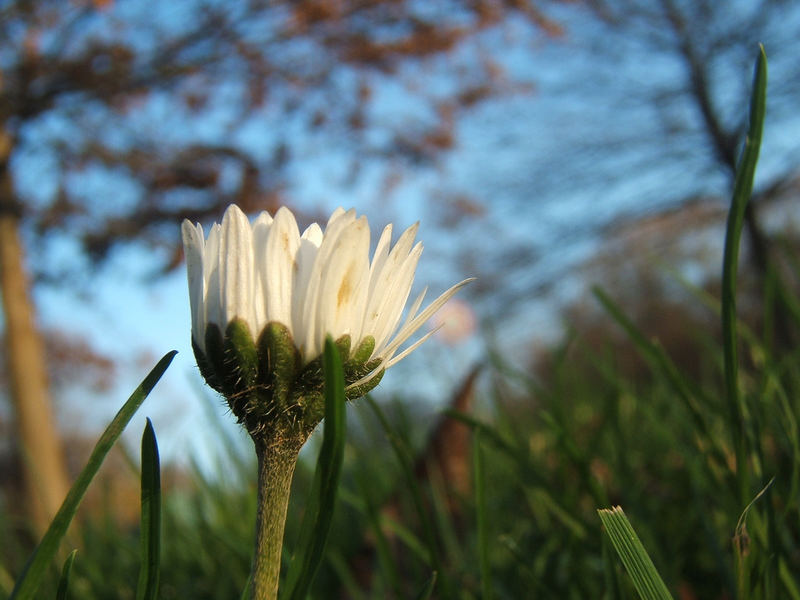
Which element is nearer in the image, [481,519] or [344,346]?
[344,346]

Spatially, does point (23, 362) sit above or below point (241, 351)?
above

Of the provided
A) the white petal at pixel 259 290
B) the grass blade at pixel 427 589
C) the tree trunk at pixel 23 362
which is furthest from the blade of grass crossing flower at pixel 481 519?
the tree trunk at pixel 23 362

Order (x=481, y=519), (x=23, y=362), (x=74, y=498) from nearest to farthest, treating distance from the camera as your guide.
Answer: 1. (x=74, y=498)
2. (x=481, y=519)
3. (x=23, y=362)

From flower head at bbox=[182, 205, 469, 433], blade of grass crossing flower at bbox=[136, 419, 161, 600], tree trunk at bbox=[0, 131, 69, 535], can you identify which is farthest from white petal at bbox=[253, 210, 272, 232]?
tree trunk at bbox=[0, 131, 69, 535]

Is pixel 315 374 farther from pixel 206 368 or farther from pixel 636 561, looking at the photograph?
pixel 636 561

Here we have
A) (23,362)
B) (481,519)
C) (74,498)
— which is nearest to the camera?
(74,498)

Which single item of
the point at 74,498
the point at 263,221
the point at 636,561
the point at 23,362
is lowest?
the point at 636,561

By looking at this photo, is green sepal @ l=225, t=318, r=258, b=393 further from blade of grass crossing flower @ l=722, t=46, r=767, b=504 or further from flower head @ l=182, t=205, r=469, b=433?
blade of grass crossing flower @ l=722, t=46, r=767, b=504

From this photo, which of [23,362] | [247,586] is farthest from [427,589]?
[23,362]

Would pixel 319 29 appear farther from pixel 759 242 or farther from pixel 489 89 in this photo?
pixel 759 242

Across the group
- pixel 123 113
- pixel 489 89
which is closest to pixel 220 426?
pixel 123 113
